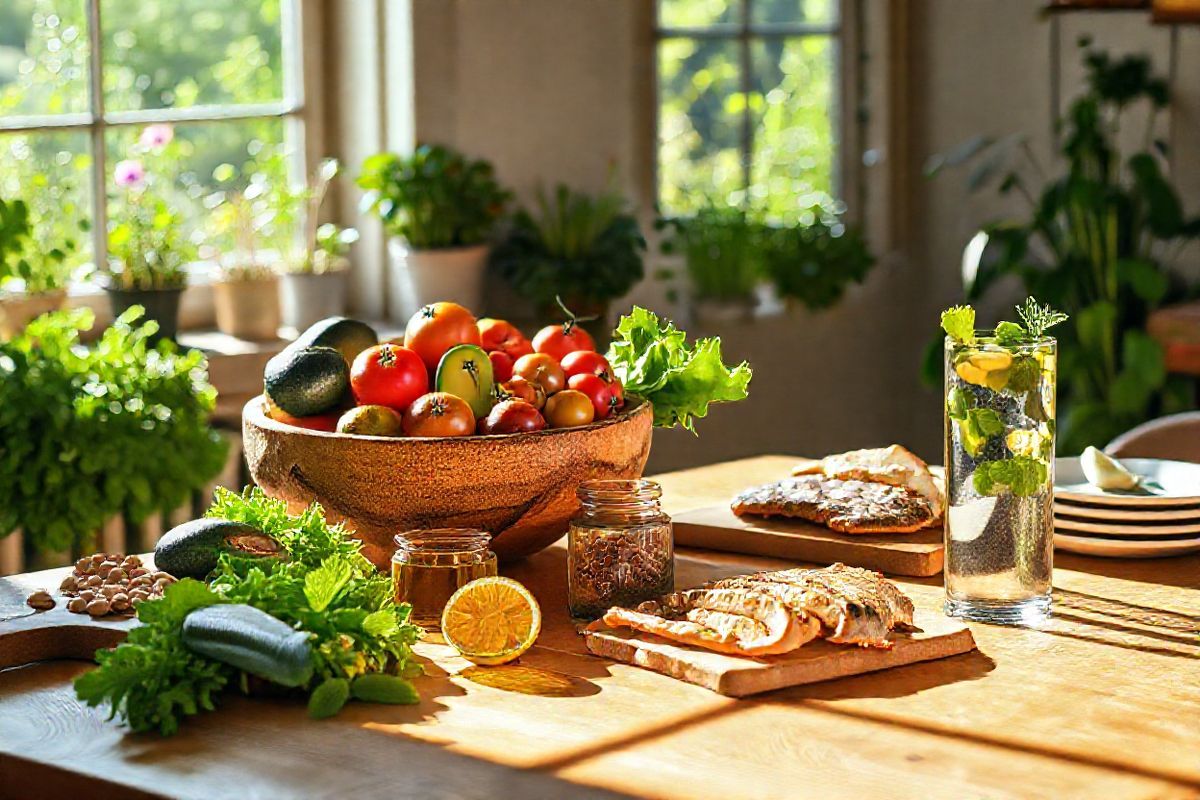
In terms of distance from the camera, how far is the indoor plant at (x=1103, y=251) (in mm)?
4211

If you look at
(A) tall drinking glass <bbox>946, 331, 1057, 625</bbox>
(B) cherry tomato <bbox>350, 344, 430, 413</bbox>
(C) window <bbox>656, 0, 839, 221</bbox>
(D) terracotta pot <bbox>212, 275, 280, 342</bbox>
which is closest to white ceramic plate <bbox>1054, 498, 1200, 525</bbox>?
(A) tall drinking glass <bbox>946, 331, 1057, 625</bbox>

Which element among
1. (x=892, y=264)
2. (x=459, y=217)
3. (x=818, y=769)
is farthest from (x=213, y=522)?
(x=892, y=264)

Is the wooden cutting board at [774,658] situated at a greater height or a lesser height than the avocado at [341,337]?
lesser

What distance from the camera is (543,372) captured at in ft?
5.79

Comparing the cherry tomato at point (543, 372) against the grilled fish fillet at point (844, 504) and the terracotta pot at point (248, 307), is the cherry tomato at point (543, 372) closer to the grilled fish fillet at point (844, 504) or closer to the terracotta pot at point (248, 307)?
the grilled fish fillet at point (844, 504)

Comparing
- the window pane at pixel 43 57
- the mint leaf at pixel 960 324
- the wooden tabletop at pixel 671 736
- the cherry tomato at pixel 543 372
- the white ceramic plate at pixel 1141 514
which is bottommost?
the wooden tabletop at pixel 671 736

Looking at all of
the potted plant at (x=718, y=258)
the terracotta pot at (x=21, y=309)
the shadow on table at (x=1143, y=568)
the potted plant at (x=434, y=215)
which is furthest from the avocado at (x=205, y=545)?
the potted plant at (x=718, y=258)

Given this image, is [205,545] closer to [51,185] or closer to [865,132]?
[51,185]

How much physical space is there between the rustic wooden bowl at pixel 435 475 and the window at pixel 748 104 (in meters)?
2.83

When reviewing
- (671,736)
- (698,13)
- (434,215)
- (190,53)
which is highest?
(698,13)

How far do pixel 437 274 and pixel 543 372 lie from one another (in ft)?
6.84

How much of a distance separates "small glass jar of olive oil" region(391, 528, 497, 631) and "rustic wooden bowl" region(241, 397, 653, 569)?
79 millimetres

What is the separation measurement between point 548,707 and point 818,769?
249 mm

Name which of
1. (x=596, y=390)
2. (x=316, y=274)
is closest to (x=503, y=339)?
(x=596, y=390)
